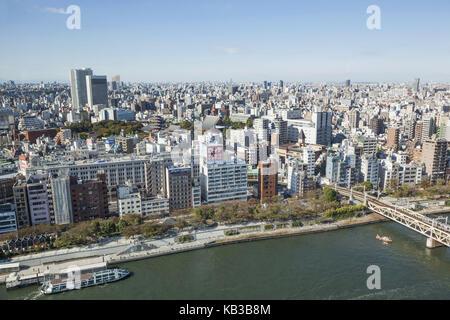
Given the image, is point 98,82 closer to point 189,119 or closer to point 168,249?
point 189,119

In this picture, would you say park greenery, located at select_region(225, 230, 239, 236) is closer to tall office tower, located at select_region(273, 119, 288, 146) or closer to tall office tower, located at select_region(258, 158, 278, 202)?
tall office tower, located at select_region(258, 158, 278, 202)

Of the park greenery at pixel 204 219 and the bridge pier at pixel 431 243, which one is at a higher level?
the park greenery at pixel 204 219

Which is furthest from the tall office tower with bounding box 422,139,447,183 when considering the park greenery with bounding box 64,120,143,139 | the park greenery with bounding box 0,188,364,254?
the park greenery with bounding box 64,120,143,139

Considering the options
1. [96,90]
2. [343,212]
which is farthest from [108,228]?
[96,90]

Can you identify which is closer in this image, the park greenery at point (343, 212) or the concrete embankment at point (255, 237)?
the concrete embankment at point (255, 237)

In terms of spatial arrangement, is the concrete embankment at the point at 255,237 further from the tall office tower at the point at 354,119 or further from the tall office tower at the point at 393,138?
the tall office tower at the point at 354,119

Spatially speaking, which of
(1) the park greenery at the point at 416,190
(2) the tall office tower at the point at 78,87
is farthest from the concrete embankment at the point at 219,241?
(2) the tall office tower at the point at 78,87
